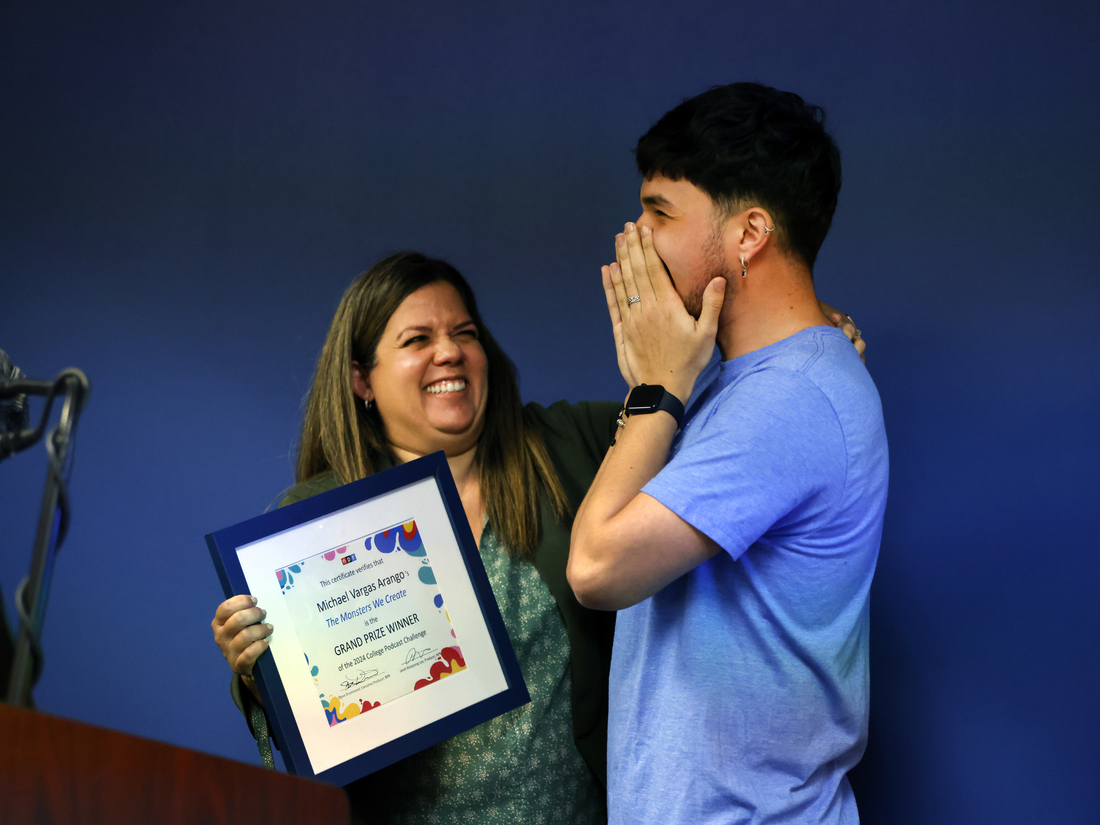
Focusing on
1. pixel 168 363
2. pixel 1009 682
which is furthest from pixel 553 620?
pixel 168 363

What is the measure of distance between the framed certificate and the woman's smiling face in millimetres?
243

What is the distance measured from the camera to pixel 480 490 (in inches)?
68.0

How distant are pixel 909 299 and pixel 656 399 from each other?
760 millimetres

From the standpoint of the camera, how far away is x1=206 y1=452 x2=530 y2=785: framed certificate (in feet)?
4.45

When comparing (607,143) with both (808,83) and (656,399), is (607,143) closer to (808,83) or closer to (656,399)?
(808,83)

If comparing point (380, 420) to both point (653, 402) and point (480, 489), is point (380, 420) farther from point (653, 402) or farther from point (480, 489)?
point (653, 402)

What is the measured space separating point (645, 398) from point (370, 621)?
22.4 inches

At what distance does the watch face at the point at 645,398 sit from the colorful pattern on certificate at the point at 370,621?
Answer: 44 cm

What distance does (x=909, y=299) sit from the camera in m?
1.71

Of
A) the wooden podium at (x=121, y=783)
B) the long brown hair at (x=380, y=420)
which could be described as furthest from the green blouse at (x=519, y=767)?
the wooden podium at (x=121, y=783)

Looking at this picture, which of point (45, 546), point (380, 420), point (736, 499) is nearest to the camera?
point (45, 546)
